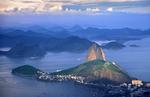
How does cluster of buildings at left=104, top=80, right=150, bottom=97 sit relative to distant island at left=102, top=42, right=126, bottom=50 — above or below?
below

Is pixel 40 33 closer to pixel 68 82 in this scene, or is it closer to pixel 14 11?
pixel 14 11

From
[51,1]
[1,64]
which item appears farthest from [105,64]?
[1,64]

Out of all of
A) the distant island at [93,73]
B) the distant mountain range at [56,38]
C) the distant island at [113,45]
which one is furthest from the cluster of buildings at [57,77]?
the distant island at [113,45]

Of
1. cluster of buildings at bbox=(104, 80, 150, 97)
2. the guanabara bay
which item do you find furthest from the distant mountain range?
cluster of buildings at bbox=(104, 80, 150, 97)

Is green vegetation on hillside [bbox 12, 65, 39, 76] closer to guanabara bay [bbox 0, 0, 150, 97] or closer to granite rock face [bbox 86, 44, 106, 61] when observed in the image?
guanabara bay [bbox 0, 0, 150, 97]

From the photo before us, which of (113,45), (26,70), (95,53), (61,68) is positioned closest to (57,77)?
(61,68)
